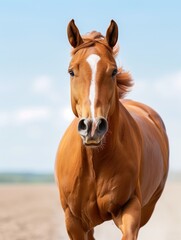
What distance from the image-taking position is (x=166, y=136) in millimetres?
8781

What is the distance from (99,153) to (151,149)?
46.4 inches

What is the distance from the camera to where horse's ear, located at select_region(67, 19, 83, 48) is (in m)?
6.05

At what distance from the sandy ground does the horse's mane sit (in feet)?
14.5

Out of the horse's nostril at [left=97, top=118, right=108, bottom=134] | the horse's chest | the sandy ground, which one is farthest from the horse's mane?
the sandy ground

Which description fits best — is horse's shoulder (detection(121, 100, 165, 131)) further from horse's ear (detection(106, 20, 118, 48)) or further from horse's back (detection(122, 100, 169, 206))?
horse's ear (detection(106, 20, 118, 48))

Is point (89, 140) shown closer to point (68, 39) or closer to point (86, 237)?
point (68, 39)

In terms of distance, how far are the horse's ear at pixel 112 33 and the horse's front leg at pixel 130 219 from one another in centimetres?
137

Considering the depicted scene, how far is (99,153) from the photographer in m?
6.30

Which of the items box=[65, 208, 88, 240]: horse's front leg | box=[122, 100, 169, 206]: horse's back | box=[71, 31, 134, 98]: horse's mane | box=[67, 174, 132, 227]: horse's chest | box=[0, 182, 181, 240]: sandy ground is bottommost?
box=[0, 182, 181, 240]: sandy ground

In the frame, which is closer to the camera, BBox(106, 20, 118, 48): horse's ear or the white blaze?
the white blaze

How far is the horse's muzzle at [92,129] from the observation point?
5.41m

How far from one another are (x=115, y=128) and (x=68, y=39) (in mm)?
854

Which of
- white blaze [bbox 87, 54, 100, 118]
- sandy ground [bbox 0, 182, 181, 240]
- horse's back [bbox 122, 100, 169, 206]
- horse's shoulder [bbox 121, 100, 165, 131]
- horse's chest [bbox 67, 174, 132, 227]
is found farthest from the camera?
sandy ground [bbox 0, 182, 181, 240]

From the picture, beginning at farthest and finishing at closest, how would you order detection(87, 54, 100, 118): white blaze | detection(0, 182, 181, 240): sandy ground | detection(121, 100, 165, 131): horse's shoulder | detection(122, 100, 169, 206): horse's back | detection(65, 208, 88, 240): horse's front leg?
detection(0, 182, 181, 240): sandy ground < detection(121, 100, 165, 131): horse's shoulder < detection(122, 100, 169, 206): horse's back < detection(65, 208, 88, 240): horse's front leg < detection(87, 54, 100, 118): white blaze
